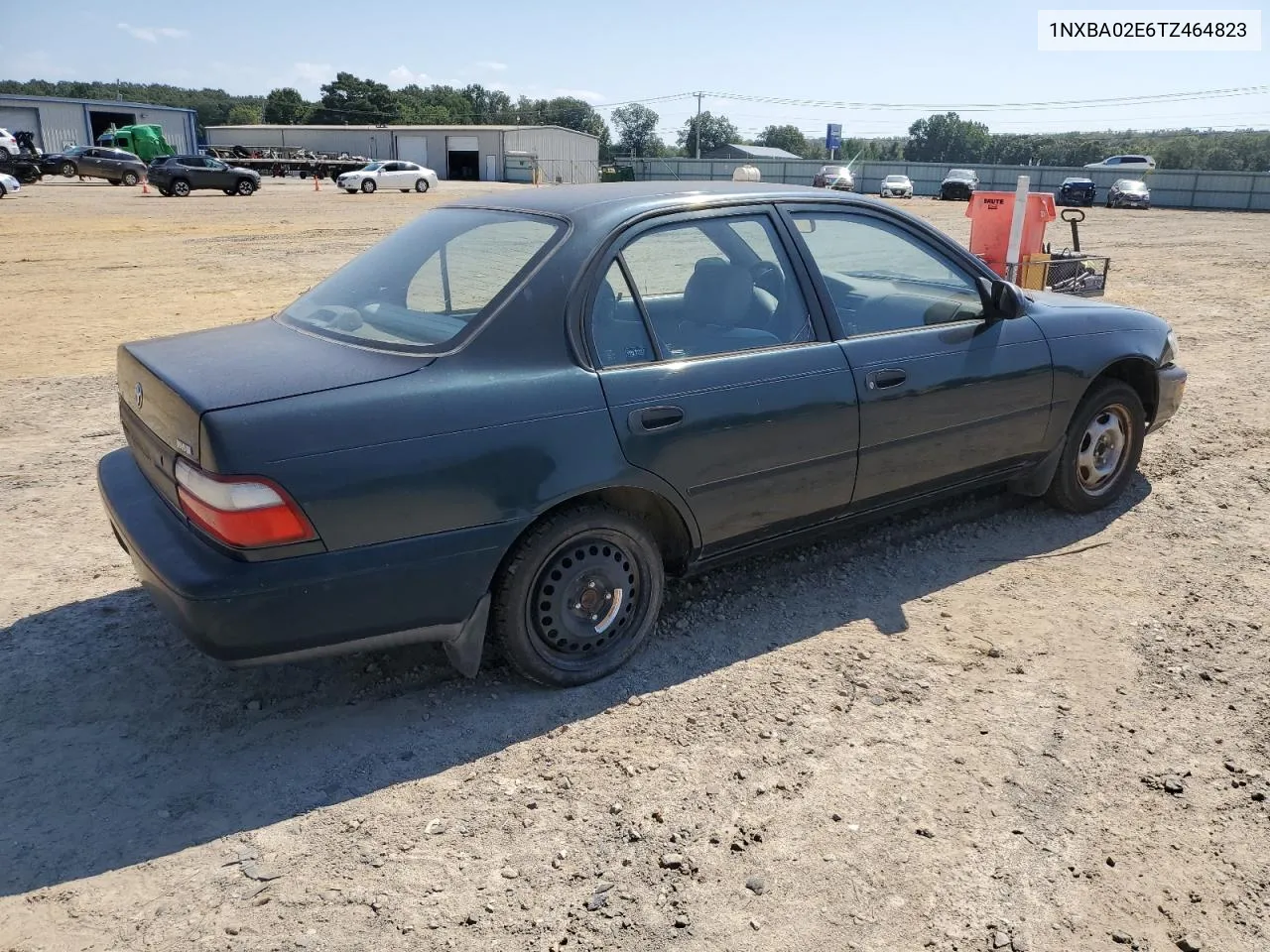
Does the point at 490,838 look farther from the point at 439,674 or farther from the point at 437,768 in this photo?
the point at 439,674

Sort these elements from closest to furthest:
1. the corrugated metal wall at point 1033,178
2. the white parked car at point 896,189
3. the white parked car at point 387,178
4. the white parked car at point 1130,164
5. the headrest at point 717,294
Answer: the headrest at point 717,294, the white parked car at point 387,178, the corrugated metal wall at point 1033,178, the white parked car at point 896,189, the white parked car at point 1130,164

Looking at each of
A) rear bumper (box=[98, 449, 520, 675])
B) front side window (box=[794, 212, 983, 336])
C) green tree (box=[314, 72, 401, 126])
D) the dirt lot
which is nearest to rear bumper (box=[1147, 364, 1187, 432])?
the dirt lot

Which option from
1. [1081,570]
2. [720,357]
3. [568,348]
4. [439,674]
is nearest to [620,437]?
[568,348]

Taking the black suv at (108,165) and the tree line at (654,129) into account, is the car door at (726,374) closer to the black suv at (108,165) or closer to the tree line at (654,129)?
the black suv at (108,165)

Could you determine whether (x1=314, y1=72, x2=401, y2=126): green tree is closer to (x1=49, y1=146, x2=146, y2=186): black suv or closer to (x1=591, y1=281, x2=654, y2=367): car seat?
(x1=49, y1=146, x2=146, y2=186): black suv

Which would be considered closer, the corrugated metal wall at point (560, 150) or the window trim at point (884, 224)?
the window trim at point (884, 224)

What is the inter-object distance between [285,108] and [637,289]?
12132 centimetres

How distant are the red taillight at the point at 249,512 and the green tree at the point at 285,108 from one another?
386 ft

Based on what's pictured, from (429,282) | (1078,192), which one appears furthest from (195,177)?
(429,282)

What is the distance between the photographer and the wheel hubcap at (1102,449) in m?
4.85

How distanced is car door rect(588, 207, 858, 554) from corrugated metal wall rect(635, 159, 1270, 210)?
46.1 metres

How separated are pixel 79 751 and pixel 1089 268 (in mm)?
10206

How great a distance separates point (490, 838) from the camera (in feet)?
8.70

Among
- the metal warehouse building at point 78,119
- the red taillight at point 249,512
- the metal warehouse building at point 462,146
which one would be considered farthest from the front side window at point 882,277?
the metal warehouse building at point 78,119
